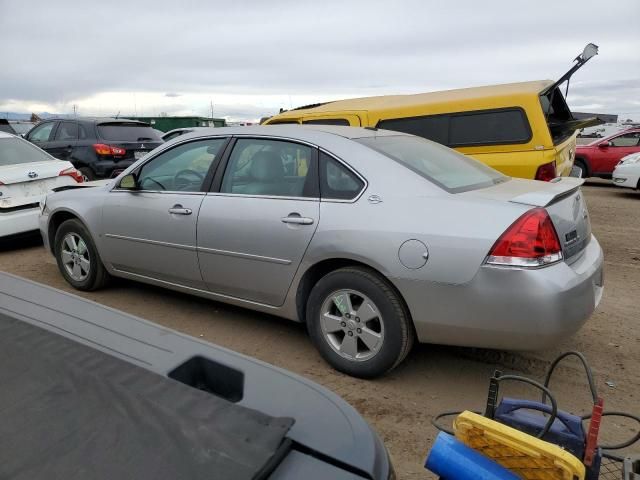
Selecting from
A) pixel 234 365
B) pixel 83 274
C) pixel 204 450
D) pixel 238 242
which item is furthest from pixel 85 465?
pixel 83 274

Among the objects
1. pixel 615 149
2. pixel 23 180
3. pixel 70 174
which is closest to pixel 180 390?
pixel 23 180

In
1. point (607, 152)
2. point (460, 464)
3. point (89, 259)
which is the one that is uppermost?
point (460, 464)

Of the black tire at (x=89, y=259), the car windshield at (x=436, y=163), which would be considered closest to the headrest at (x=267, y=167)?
the car windshield at (x=436, y=163)

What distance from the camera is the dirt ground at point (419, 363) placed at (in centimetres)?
274

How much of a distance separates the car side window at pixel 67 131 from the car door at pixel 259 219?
695 cm

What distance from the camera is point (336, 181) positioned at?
128 inches

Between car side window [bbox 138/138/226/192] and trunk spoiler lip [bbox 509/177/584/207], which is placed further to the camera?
car side window [bbox 138/138/226/192]

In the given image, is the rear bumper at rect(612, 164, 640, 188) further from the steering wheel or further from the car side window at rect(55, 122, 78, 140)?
the car side window at rect(55, 122, 78, 140)

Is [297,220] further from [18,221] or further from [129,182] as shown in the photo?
[18,221]

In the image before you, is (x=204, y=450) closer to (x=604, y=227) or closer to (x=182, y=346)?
(x=182, y=346)

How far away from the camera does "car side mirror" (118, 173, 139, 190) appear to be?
4188 millimetres

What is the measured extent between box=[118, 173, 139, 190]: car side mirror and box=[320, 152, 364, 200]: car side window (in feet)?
5.71

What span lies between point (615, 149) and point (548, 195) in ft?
40.7

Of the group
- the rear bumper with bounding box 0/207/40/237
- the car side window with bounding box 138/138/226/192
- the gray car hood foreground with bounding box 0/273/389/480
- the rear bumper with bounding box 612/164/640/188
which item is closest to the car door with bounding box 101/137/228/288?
the car side window with bounding box 138/138/226/192
